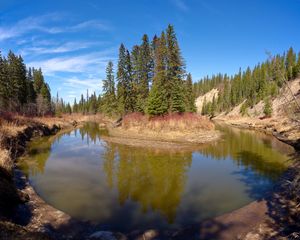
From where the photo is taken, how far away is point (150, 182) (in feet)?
45.6

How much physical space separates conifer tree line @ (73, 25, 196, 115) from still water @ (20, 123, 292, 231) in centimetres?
1482

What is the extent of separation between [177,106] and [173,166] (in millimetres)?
19928

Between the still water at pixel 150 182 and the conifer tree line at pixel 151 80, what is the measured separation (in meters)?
14.8

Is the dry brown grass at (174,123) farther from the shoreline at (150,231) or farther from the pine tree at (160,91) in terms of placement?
the shoreline at (150,231)

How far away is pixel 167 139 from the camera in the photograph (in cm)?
2923

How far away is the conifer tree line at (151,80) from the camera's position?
36.8m

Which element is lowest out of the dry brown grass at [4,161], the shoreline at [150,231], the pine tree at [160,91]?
the shoreline at [150,231]

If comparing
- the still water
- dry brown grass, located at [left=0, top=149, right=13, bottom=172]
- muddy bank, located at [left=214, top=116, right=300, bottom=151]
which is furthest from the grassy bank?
dry brown grass, located at [left=0, top=149, right=13, bottom=172]

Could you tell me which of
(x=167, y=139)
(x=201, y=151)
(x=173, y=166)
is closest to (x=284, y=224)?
(x=173, y=166)

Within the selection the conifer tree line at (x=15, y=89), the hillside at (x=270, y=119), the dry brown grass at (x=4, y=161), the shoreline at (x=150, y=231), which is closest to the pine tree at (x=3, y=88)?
the conifer tree line at (x=15, y=89)

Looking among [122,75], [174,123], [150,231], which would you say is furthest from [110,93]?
[150,231]

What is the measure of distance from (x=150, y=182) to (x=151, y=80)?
3530 centimetres

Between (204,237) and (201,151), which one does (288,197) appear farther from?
(201,151)

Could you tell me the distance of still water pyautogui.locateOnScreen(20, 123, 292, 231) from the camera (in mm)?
9867
